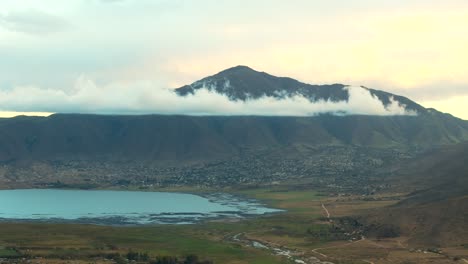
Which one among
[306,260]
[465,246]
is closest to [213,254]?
[306,260]

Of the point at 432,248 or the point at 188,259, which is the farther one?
the point at 432,248

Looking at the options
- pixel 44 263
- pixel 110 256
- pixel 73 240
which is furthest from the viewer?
pixel 73 240

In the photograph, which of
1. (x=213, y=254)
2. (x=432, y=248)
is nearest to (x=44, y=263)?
(x=213, y=254)

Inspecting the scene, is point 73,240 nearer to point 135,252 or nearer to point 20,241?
point 20,241

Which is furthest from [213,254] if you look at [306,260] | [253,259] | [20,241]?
[20,241]

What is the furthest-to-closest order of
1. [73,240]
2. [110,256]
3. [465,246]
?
[73,240] < [465,246] < [110,256]

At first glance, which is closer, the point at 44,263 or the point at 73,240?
the point at 44,263

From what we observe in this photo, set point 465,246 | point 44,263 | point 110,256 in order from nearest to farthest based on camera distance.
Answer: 1. point 44,263
2. point 110,256
3. point 465,246

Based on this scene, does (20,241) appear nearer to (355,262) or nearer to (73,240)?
(73,240)

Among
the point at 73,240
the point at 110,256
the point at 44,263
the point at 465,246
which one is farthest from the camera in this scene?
the point at 73,240
